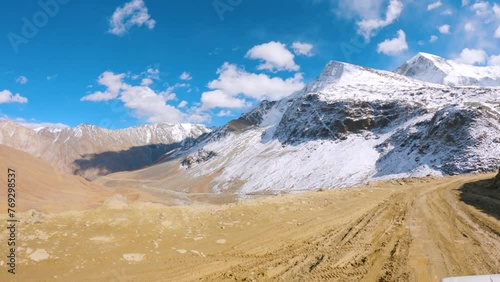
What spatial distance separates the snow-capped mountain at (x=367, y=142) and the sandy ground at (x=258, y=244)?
6316cm

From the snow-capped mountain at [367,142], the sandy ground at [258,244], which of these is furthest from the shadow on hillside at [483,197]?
the snow-capped mountain at [367,142]

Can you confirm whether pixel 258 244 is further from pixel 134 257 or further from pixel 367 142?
pixel 367 142

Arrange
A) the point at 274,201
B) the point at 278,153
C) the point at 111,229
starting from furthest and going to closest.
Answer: the point at 278,153 → the point at 274,201 → the point at 111,229

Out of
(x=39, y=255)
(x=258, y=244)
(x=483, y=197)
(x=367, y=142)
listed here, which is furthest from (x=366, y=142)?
(x=39, y=255)

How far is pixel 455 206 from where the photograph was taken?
2038 centimetres

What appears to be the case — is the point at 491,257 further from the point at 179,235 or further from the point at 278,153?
the point at 278,153

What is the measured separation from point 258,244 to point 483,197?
19.0 m

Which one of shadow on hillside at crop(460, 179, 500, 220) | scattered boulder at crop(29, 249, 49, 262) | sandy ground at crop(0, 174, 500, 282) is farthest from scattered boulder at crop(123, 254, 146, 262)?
shadow on hillside at crop(460, 179, 500, 220)

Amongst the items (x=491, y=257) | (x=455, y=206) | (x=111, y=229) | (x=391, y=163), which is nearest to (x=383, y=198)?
(x=455, y=206)

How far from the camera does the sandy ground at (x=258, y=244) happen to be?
33.7ft

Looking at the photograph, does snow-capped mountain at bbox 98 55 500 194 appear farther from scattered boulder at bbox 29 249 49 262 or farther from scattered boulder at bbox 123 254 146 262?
scattered boulder at bbox 29 249 49 262

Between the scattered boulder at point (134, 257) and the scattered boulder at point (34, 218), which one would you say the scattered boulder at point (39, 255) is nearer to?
the scattered boulder at point (134, 257)

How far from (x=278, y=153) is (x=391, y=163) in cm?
6262

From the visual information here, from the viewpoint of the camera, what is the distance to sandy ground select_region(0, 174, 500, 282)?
10.3 m
